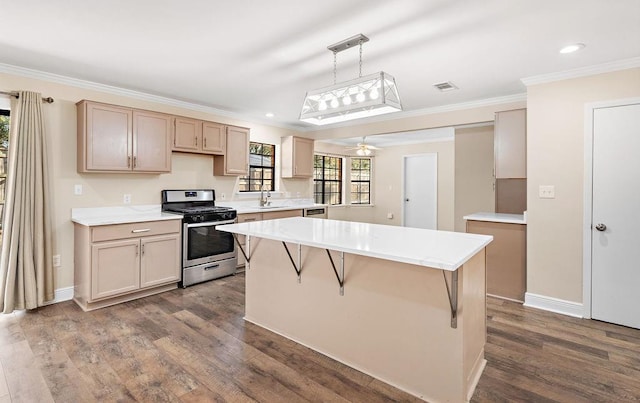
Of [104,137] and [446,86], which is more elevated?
[446,86]

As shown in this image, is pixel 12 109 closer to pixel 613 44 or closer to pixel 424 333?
pixel 424 333

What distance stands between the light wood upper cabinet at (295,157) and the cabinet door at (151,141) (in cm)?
200

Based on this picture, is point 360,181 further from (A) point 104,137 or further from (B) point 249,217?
(A) point 104,137

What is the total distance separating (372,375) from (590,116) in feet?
9.78

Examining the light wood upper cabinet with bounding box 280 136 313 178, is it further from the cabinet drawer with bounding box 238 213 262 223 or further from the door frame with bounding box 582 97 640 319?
the door frame with bounding box 582 97 640 319

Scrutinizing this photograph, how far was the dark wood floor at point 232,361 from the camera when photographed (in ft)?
6.38

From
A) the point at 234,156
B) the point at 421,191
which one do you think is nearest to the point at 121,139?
the point at 234,156

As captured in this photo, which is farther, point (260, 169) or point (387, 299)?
point (260, 169)

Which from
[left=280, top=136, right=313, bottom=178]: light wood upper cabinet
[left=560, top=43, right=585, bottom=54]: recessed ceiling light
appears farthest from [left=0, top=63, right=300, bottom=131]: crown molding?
[left=560, top=43, right=585, bottom=54]: recessed ceiling light

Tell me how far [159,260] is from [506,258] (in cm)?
381

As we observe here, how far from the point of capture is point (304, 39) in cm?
243

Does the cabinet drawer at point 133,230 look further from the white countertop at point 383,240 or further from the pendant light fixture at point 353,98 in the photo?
the pendant light fixture at point 353,98

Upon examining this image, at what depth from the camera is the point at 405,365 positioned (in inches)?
78.4

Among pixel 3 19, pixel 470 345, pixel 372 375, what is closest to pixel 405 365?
pixel 372 375
